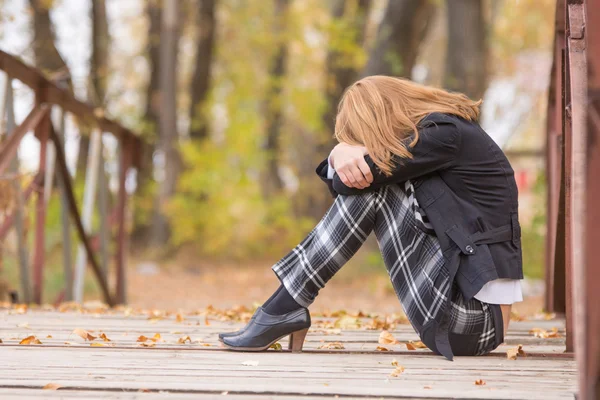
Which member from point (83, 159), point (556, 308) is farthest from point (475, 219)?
point (83, 159)

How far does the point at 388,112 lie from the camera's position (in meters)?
2.93

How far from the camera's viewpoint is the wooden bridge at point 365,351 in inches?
72.3

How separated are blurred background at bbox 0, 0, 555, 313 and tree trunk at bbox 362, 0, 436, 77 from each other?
0.06 ft

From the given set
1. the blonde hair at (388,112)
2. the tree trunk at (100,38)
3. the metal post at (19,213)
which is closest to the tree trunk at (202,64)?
the tree trunk at (100,38)

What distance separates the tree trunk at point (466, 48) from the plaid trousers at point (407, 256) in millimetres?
7343

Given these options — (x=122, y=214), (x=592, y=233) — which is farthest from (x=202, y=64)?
(x=592, y=233)

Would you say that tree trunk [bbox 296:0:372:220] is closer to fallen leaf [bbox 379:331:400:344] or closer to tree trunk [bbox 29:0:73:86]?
tree trunk [bbox 29:0:73:86]

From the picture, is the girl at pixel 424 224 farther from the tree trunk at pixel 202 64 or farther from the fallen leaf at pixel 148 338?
the tree trunk at pixel 202 64

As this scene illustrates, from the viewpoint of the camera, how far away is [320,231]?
293 cm

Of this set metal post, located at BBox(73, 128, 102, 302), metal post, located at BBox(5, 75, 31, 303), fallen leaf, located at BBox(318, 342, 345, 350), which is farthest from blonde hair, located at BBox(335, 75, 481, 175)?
metal post, located at BBox(73, 128, 102, 302)

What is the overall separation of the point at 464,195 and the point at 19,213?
3334 mm

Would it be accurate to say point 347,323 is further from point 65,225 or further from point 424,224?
point 65,225

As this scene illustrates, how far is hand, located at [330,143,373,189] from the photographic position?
110 inches

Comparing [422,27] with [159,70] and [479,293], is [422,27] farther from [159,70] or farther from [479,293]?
[479,293]
